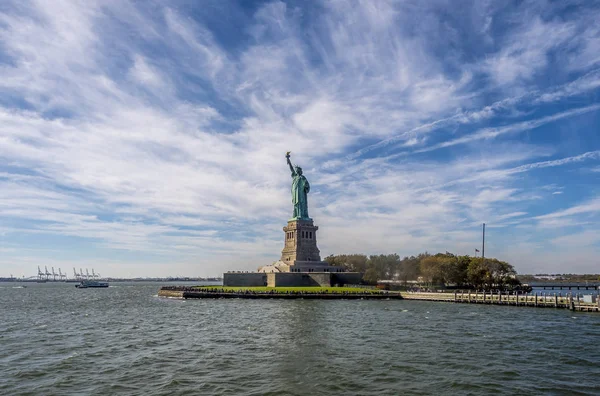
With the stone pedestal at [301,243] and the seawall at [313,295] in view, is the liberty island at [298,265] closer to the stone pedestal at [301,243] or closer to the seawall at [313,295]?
the stone pedestal at [301,243]

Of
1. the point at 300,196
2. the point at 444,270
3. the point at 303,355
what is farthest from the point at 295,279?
the point at 303,355

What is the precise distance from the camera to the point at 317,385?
27.7m

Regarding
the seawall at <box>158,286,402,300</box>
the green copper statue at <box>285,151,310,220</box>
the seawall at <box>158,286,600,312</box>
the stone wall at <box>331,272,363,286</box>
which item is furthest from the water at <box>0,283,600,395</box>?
the green copper statue at <box>285,151,310,220</box>

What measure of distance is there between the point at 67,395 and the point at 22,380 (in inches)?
217

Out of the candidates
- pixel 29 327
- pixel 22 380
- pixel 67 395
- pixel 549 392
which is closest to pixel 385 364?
pixel 549 392

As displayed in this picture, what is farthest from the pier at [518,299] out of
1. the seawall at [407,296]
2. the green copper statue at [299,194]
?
the green copper statue at [299,194]

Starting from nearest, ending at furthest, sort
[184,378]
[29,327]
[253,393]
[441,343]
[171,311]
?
[253,393] → [184,378] → [441,343] → [29,327] → [171,311]

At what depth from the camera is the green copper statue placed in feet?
412

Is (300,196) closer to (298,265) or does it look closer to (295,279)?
(298,265)

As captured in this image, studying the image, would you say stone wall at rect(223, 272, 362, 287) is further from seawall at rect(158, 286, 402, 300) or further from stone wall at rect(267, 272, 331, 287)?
seawall at rect(158, 286, 402, 300)

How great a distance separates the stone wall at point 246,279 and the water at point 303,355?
177 feet

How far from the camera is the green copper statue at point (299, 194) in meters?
126

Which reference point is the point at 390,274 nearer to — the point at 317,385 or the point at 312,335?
the point at 312,335

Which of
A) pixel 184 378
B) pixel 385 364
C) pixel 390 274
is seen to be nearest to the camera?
pixel 184 378
